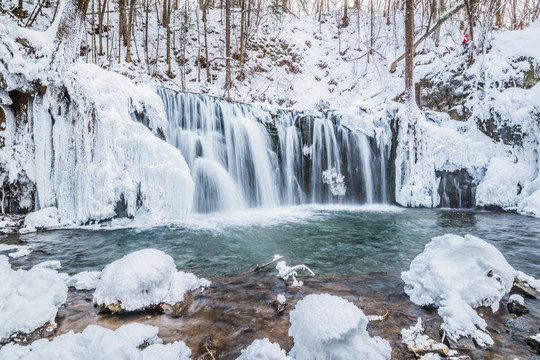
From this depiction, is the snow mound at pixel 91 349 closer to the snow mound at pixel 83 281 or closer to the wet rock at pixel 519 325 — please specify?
the snow mound at pixel 83 281

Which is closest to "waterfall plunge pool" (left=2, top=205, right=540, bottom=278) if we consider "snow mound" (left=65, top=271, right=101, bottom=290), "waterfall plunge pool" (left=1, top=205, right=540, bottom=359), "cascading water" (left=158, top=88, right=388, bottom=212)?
"waterfall plunge pool" (left=1, top=205, right=540, bottom=359)

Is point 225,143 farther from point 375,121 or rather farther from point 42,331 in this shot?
point 42,331

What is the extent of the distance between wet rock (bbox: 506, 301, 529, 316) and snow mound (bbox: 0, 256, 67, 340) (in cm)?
339

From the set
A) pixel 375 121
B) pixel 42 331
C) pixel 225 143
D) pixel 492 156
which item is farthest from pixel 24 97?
pixel 492 156

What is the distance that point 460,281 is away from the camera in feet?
6.81

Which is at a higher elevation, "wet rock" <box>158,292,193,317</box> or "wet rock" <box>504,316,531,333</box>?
"wet rock" <box>158,292,193,317</box>

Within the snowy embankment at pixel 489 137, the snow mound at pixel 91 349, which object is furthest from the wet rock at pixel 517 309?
the snowy embankment at pixel 489 137

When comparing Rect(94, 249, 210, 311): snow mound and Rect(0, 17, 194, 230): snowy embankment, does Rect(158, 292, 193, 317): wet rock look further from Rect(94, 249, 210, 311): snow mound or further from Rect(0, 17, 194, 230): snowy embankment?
Rect(0, 17, 194, 230): snowy embankment

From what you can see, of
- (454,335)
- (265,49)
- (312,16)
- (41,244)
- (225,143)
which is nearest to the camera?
(454,335)

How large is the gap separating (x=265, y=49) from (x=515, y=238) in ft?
52.9

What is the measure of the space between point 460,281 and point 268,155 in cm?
621

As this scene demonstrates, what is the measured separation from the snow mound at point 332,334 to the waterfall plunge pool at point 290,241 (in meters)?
1.43

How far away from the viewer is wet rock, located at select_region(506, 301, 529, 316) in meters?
2.00

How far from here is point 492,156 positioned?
742cm
